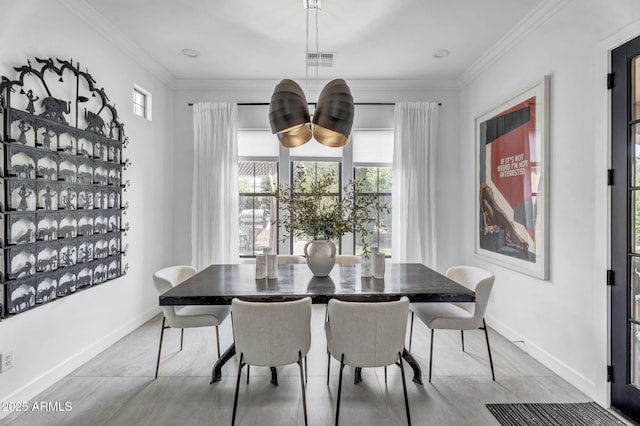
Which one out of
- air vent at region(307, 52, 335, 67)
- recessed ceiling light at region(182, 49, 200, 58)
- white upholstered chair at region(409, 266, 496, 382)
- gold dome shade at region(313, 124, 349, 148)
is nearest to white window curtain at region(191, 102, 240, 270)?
recessed ceiling light at region(182, 49, 200, 58)

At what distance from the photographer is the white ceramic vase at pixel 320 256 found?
8.11 ft

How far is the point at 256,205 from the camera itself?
4.41 metres

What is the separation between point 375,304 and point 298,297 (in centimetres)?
47

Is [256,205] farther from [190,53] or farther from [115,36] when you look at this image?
[115,36]

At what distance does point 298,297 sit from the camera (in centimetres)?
198

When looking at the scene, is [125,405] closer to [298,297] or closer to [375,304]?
[298,297]

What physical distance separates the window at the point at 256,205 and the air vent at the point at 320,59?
136 centimetres

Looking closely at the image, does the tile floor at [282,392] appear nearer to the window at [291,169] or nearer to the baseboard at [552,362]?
the baseboard at [552,362]

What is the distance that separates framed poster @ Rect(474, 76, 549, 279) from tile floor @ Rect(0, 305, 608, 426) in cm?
93

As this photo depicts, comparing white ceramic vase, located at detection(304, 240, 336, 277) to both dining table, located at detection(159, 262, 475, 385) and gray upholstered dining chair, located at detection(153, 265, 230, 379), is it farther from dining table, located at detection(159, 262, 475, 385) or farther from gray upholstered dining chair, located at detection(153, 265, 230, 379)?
gray upholstered dining chair, located at detection(153, 265, 230, 379)

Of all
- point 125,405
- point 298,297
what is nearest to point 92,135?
point 125,405

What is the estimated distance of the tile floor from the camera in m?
2.04

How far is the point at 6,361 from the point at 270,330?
1719 mm

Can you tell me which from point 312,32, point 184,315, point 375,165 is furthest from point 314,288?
point 375,165
